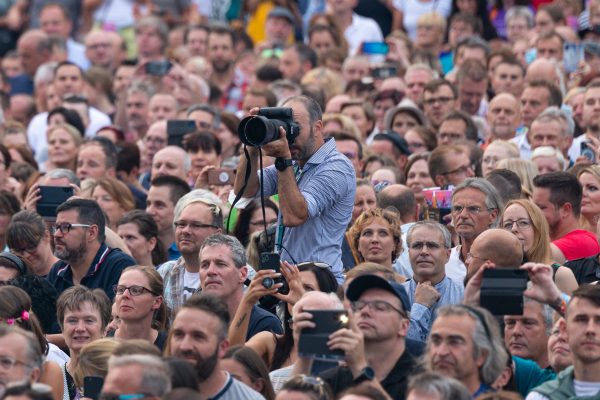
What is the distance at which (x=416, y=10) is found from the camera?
19047 millimetres

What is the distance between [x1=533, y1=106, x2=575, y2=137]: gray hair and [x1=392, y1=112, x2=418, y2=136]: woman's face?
177 cm

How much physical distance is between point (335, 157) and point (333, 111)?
17.8 feet

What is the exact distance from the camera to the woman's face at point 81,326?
9.27 meters

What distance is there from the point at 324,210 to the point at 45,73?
869 cm

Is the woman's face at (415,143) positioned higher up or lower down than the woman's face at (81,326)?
higher up

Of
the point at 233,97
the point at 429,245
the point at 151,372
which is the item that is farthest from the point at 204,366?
the point at 233,97

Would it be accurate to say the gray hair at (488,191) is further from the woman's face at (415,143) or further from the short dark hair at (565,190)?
the woman's face at (415,143)

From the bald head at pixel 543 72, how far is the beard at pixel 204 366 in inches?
297

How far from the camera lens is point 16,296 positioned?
900 centimetres

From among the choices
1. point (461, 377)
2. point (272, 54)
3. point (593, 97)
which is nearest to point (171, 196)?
point (593, 97)

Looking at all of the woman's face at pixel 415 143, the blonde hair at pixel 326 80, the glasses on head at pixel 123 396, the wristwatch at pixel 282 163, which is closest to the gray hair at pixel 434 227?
the wristwatch at pixel 282 163

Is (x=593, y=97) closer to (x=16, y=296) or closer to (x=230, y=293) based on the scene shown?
(x=230, y=293)

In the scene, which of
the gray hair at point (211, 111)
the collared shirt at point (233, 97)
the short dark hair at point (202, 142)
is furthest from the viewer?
the collared shirt at point (233, 97)

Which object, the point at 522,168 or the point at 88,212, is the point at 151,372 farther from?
the point at 522,168
